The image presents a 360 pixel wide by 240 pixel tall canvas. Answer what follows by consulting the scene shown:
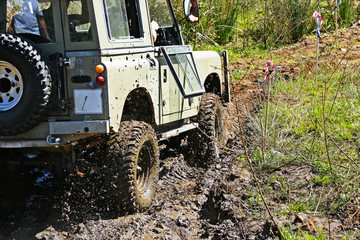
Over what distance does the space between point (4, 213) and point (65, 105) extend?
4.42 feet

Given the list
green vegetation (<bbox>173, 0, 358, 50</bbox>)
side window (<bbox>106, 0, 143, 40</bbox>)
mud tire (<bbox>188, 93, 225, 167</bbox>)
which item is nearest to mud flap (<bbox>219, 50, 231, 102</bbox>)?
mud tire (<bbox>188, 93, 225, 167</bbox>)

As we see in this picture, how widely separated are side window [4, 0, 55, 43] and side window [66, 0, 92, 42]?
0.17 m

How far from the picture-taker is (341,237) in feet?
13.9

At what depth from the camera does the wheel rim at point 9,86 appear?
4.48 metres

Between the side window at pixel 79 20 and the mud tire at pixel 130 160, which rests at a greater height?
the side window at pixel 79 20

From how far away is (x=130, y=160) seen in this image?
498cm

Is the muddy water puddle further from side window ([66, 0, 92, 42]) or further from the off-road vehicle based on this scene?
side window ([66, 0, 92, 42])

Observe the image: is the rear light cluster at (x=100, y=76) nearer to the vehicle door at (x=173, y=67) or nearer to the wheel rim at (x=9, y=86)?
the wheel rim at (x=9, y=86)

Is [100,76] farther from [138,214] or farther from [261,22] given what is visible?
[261,22]

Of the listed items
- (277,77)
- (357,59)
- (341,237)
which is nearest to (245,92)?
(277,77)

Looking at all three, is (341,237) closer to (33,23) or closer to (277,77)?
(33,23)

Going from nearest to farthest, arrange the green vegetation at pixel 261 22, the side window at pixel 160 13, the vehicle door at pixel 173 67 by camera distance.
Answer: the vehicle door at pixel 173 67 → the side window at pixel 160 13 → the green vegetation at pixel 261 22

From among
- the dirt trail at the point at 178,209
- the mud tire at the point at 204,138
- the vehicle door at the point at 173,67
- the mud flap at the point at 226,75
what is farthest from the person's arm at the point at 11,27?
the mud flap at the point at 226,75

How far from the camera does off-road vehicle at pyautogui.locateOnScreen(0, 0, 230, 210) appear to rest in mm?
4480
